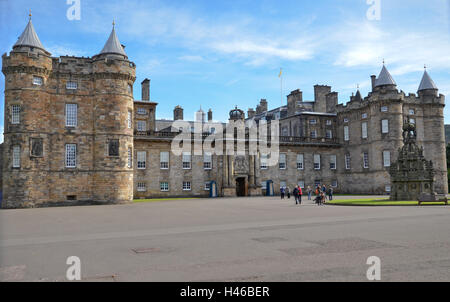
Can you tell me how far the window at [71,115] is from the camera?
114 ft

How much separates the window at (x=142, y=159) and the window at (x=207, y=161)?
23.9ft

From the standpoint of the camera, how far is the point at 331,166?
54156 mm

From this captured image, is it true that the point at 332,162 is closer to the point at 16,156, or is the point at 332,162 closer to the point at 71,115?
the point at 71,115

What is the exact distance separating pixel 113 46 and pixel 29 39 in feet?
23.3

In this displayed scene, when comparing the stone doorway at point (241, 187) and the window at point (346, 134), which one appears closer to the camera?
the stone doorway at point (241, 187)

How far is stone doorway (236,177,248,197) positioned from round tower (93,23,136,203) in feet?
54.9

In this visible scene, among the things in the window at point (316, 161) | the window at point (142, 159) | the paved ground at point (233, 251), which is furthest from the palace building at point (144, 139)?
the paved ground at point (233, 251)

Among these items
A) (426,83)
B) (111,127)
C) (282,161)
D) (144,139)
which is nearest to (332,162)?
(282,161)

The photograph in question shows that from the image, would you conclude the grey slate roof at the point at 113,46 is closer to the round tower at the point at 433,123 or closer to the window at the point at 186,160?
the window at the point at 186,160

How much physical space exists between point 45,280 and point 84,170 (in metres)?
29.6

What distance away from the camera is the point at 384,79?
4803cm

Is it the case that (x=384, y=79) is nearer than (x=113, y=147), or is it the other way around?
(x=113, y=147)
